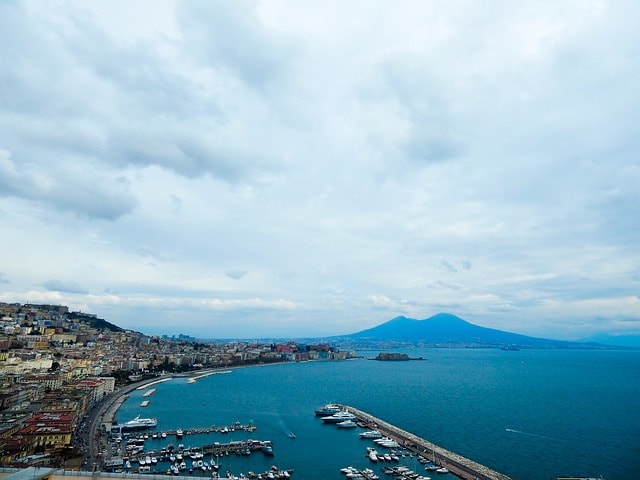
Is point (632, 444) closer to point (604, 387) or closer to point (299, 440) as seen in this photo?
point (299, 440)

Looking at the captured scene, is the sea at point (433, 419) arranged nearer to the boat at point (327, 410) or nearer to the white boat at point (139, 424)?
the white boat at point (139, 424)

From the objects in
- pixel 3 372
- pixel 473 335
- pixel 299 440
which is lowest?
pixel 299 440

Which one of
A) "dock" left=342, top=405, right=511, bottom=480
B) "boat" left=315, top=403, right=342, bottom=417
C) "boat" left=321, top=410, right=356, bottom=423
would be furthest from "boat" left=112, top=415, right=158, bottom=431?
"dock" left=342, top=405, right=511, bottom=480

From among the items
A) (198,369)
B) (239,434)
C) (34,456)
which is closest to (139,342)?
(198,369)

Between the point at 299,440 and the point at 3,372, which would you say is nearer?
the point at 299,440

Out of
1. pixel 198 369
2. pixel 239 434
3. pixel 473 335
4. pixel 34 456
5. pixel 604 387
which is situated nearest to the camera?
pixel 34 456

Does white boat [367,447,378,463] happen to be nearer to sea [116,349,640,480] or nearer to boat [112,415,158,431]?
sea [116,349,640,480]
